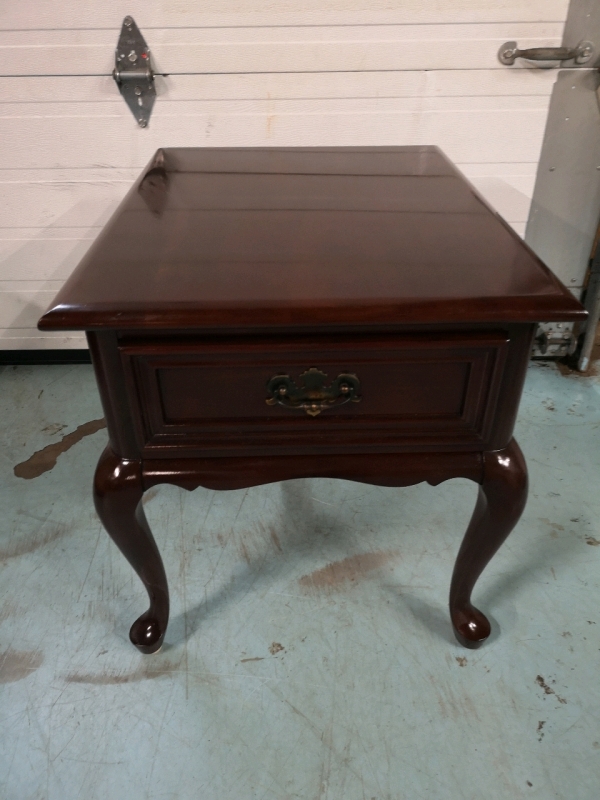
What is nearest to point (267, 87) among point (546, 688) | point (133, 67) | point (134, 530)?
point (133, 67)

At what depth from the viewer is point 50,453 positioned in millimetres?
1518

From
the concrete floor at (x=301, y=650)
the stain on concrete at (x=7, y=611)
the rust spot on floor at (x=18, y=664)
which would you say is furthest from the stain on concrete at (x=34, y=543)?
the rust spot on floor at (x=18, y=664)

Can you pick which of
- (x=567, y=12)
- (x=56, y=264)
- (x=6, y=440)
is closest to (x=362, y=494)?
(x=6, y=440)

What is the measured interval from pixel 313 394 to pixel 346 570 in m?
0.60

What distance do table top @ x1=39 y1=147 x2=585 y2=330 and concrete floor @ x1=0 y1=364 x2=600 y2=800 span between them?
0.68 metres

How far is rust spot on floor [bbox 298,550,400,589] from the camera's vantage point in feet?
3.87

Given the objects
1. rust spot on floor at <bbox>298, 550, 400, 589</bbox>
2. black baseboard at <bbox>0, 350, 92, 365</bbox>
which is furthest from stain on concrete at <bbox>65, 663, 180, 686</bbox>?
black baseboard at <bbox>0, 350, 92, 365</bbox>

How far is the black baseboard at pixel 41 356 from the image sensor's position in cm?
188

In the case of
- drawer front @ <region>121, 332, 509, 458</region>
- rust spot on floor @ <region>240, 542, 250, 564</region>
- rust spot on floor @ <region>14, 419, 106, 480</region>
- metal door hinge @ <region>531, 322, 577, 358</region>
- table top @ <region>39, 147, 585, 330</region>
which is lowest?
rust spot on floor @ <region>240, 542, 250, 564</region>

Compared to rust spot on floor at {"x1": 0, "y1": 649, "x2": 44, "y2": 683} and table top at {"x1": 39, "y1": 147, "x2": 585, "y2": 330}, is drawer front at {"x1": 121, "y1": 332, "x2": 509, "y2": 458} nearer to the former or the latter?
table top at {"x1": 39, "y1": 147, "x2": 585, "y2": 330}

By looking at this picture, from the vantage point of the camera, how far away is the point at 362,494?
4.57ft

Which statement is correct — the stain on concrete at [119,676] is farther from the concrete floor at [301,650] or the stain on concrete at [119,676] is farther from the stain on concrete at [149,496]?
the stain on concrete at [149,496]

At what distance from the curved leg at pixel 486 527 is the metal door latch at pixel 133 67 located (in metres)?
1.23

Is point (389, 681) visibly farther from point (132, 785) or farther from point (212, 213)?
point (212, 213)
